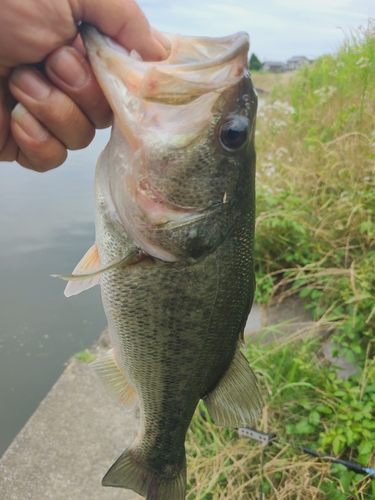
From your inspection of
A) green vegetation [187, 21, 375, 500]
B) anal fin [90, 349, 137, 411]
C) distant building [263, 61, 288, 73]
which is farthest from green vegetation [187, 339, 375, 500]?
distant building [263, 61, 288, 73]

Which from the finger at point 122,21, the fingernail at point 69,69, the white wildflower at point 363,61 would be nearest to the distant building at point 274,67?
the white wildflower at point 363,61

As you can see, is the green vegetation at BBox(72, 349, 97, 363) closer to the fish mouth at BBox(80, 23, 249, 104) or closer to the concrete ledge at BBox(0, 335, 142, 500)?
the concrete ledge at BBox(0, 335, 142, 500)

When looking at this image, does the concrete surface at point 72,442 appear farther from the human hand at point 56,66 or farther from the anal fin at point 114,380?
the human hand at point 56,66

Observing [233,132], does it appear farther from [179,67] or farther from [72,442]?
[72,442]

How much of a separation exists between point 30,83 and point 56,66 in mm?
97

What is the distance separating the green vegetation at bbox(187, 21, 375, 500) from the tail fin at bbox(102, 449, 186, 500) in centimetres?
73

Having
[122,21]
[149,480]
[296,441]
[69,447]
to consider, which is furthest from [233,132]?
[69,447]

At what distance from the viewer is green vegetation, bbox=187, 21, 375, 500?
2041mm

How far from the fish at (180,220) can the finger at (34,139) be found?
0.88ft

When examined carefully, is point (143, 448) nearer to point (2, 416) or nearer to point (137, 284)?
point (137, 284)

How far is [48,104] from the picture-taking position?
3.94 ft

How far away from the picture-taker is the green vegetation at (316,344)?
2.04 m

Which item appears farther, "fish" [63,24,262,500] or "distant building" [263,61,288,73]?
"distant building" [263,61,288,73]

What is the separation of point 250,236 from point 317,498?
148 cm
